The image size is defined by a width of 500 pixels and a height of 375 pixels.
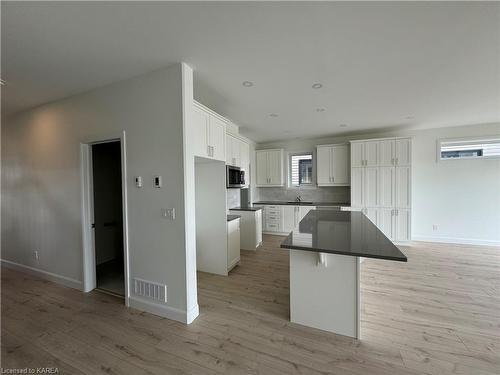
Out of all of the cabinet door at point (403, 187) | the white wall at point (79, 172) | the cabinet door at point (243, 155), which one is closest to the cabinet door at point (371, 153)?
the cabinet door at point (403, 187)

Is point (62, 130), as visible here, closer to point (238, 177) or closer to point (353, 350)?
point (238, 177)

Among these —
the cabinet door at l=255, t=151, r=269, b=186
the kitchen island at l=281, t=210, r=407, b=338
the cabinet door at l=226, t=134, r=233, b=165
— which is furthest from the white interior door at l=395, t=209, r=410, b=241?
the cabinet door at l=226, t=134, r=233, b=165

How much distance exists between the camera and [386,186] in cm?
477

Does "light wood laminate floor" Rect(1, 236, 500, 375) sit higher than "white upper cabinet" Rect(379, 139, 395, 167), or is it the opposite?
"white upper cabinet" Rect(379, 139, 395, 167)

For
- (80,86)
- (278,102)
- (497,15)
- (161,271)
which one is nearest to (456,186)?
(497,15)

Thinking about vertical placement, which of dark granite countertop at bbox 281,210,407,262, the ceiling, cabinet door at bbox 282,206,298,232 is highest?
the ceiling

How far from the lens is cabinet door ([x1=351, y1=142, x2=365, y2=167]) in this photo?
493 centimetres

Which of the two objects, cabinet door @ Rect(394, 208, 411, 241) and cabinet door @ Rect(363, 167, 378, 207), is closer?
cabinet door @ Rect(394, 208, 411, 241)

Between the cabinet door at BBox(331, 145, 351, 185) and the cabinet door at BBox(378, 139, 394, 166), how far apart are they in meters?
0.74

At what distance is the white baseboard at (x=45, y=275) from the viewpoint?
2.95 m

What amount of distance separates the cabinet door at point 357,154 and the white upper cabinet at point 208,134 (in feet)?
11.6

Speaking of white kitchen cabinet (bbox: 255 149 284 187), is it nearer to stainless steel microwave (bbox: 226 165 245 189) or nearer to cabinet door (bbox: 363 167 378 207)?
stainless steel microwave (bbox: 226 165 245 189)

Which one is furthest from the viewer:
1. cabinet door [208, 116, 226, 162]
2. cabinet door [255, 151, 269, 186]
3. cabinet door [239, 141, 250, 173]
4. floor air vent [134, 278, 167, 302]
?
cabinet door [255, 151, 269, 186]

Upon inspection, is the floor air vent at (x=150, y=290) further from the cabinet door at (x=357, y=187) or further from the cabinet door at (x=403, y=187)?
the cabinet door at (x=403, y=187)
